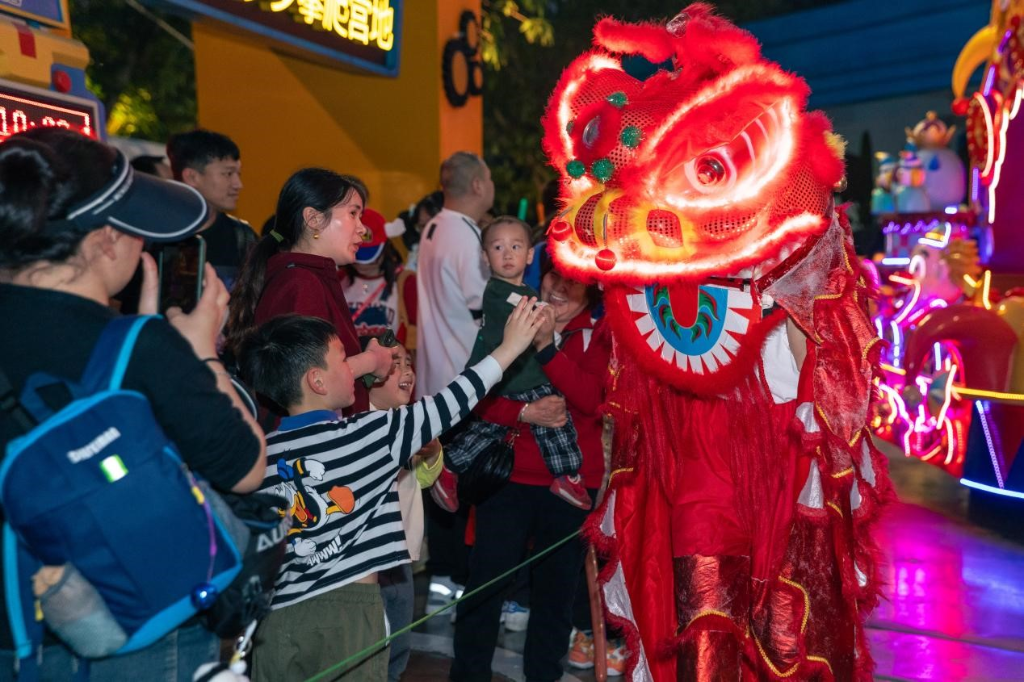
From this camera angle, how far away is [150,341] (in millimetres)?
1729

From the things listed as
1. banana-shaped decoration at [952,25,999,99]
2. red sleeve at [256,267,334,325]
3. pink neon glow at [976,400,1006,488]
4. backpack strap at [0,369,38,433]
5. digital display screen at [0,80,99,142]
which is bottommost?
pink neon glow at [976,400,1006,488]

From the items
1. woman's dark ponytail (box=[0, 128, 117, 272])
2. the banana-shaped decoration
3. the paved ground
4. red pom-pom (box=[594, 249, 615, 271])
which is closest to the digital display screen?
woman's dark ponytail (box=[0, 128, 117, 272])

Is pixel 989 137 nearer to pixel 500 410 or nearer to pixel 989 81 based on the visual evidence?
pixel 989 81

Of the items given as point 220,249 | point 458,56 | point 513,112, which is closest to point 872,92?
point 513,112

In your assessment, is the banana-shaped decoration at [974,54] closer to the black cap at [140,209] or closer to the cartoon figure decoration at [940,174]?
the cartoon figure decoration at [940,174]

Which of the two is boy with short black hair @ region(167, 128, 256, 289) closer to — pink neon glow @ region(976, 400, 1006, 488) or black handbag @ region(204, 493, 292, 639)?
black handbag @ region(204, 493, 292, 639)

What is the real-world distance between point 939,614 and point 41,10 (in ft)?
13.5

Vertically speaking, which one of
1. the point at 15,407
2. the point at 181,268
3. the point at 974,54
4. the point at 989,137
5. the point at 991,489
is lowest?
the point at 991,489

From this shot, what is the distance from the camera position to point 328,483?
2486mm

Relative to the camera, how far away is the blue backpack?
1649mm

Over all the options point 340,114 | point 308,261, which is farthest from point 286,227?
point 340,114

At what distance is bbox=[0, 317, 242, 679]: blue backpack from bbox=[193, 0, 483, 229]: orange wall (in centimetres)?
575

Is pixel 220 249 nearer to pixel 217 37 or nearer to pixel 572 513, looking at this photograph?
pixel 572 513

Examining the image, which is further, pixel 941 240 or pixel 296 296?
pixel 941 240
